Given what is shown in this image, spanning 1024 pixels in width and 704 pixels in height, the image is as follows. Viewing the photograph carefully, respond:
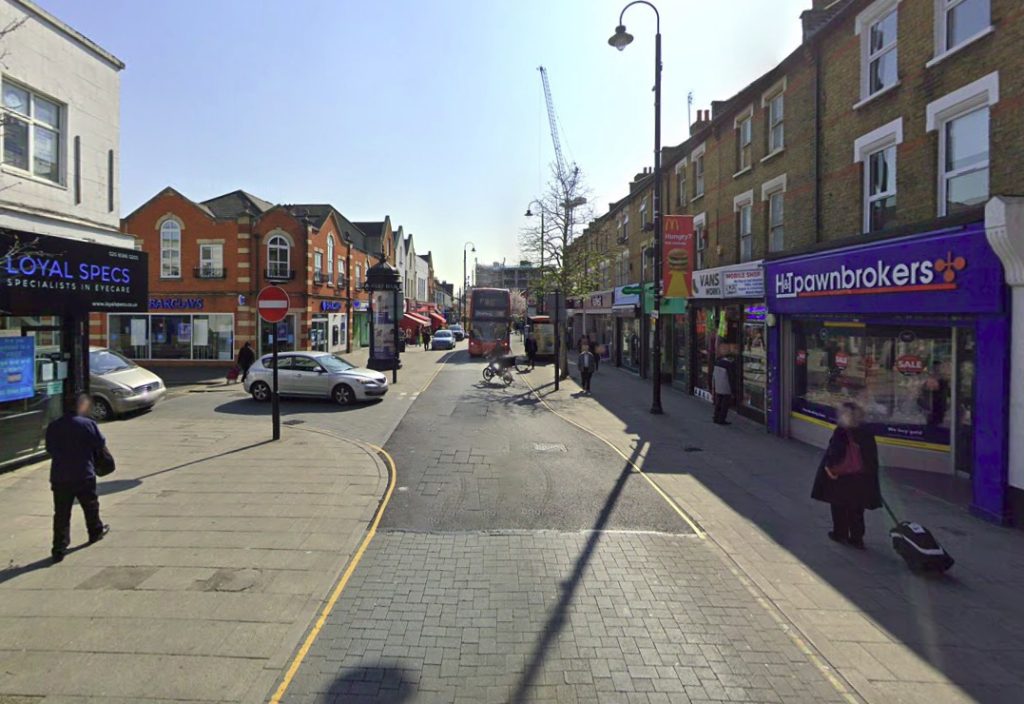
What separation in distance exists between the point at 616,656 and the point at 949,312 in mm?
6636

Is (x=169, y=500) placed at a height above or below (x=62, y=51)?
below

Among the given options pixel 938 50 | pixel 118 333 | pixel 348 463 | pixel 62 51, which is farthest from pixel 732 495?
pixel 118 333

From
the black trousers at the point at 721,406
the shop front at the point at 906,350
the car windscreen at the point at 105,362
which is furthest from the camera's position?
the car windscreen at the point at 105,362

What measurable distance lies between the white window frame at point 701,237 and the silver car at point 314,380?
400 inches

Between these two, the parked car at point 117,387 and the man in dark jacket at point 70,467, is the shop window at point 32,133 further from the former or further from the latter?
the parked car at point 117,387

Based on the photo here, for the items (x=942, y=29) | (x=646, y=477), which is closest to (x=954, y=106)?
(x=942, y=29)

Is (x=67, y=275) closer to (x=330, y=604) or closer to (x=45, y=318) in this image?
(x=45, y=318)

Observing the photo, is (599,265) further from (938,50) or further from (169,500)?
(169,500)

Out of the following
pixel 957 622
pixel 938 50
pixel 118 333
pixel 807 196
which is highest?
pixel 938 50

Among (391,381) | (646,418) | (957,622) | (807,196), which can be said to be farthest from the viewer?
(391,381)

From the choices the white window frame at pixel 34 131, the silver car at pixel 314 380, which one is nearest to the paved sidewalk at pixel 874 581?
the silver car at pixel 314 380

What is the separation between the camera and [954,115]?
28.3 feet

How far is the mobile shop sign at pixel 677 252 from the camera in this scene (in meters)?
15.1

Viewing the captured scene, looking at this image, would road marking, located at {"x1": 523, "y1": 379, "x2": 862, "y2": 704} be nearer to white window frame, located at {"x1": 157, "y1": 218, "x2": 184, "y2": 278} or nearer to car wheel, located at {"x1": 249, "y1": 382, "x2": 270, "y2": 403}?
car wheel, located at {"x1": 249, "y1": 382, "x2": 270, "y2": 403}
